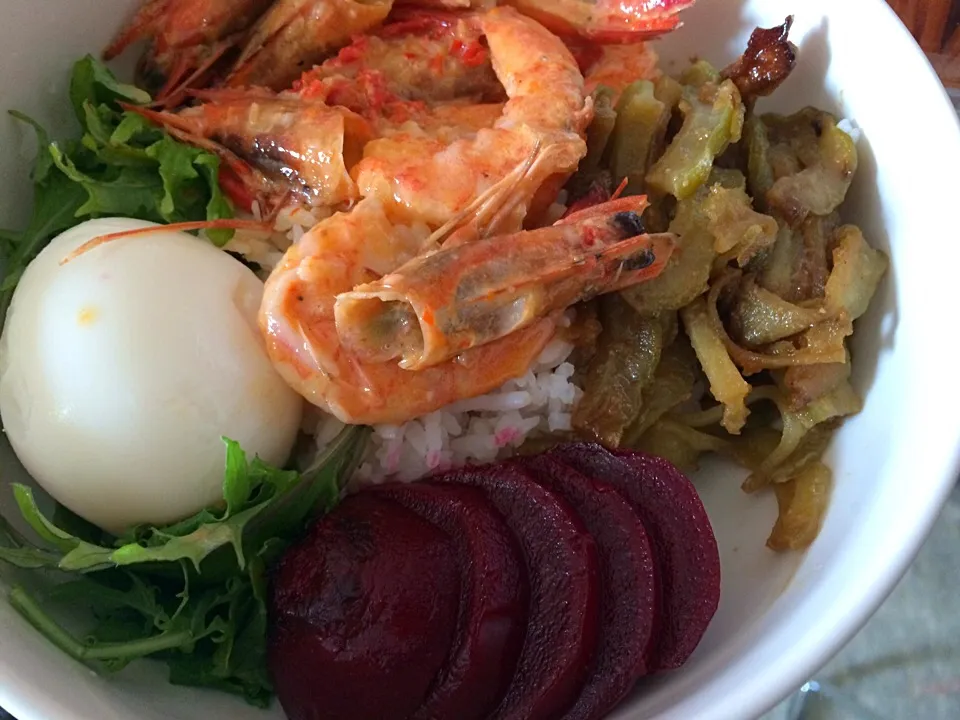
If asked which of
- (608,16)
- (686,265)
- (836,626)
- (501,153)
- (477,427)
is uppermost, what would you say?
(608,16)

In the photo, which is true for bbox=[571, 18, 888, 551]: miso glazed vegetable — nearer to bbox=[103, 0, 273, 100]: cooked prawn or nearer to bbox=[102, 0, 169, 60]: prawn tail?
bbox=[103, 0, 273, 100]: cooked prawn

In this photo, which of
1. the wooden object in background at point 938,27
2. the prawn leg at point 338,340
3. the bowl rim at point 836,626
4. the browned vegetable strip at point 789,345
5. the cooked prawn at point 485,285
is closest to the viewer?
the bowl rim at point 836,626

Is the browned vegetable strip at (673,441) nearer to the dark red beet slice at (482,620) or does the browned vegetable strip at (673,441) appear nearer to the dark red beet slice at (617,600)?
the dark red beet slice at (617,600)

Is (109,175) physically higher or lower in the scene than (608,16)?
lower

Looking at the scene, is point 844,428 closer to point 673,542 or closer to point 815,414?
point 815,414

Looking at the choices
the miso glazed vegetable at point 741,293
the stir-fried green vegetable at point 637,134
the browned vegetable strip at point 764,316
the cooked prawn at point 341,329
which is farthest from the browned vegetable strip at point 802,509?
the stir-fried green vegetable at point 637,134

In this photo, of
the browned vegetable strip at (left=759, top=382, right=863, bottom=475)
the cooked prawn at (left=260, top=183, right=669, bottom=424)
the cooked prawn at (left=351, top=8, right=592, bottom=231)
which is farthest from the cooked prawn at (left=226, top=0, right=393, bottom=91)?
the browned vegetable strip at (left=759, top=382, right=863, bottom=475)

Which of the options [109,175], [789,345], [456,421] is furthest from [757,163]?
[109,175]
